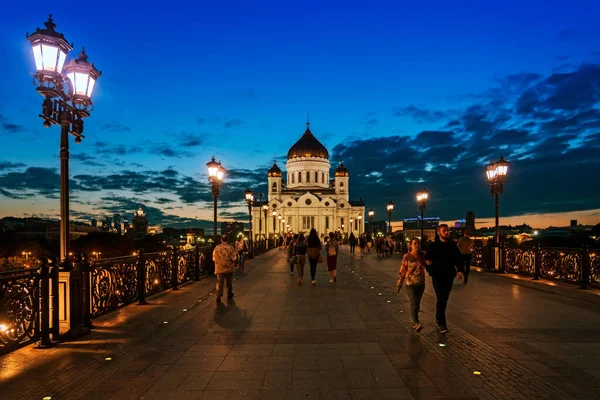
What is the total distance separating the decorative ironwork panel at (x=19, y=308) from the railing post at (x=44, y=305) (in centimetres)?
7

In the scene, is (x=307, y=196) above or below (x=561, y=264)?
above

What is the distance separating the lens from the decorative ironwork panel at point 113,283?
32.3 ft

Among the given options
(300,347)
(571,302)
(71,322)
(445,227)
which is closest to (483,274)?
(571,302)

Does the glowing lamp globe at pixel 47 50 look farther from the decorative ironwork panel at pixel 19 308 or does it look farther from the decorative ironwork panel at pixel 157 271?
the decorative ironwork panel at pixel 157 271

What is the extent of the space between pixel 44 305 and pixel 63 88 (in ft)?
12.2

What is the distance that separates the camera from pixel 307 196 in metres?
110

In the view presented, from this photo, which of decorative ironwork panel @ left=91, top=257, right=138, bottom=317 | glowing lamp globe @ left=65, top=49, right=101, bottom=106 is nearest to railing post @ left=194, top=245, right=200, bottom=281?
decorative ironwork panel @ left=91, top=257, right=138, bottom=317

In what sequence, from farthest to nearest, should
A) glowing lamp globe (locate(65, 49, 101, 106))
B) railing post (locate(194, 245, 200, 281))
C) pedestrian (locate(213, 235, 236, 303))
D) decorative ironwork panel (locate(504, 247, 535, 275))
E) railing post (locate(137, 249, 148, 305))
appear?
decorative ironwork panel (locate(504, 247, 535, 275)) → railing post (locate(194, 245, 200, 281)) → pedestrian (locate(213, 235, 236, 303)) → railing post (locate(137, 249, 148, 305)) → glowing lamp globe (locate(65, 49, 101, 106))

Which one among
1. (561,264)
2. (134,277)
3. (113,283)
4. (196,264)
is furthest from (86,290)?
(561,264)

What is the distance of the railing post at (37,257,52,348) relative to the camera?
7.52m

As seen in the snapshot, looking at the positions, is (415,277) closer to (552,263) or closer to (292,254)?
(552,263)

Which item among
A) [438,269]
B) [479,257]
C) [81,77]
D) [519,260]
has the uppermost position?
[81,77]

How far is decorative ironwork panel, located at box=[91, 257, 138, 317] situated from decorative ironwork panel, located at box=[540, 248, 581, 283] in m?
12.7

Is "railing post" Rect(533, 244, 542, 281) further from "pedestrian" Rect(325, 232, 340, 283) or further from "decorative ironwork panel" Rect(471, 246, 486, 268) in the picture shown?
"pedestrian" Rect(325, 232, 340, 283)
